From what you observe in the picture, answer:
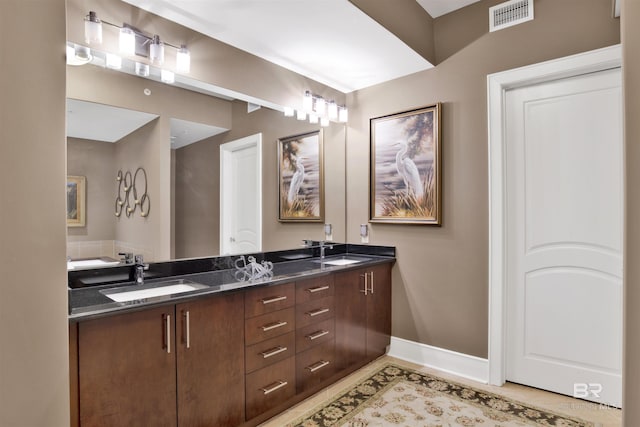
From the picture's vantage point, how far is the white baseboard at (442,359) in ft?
8.67

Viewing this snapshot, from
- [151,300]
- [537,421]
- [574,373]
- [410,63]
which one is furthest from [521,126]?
[151,300]

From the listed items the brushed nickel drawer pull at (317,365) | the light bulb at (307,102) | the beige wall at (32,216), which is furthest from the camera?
the light bulb at (307,102)

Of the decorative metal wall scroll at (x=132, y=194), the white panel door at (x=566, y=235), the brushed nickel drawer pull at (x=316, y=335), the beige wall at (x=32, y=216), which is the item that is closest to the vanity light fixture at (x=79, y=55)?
the decorative metal wall scroll at (x=132, y=194)

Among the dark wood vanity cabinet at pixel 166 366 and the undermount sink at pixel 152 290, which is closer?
the dark wood vanity cabinet at pixel 166 366

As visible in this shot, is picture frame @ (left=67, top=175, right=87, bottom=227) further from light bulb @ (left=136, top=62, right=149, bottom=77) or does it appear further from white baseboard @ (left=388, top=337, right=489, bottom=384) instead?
white baseboard @ (left=388, top=337, right=489, bottom=384)

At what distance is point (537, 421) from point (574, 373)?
506mm

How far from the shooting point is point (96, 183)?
188cm

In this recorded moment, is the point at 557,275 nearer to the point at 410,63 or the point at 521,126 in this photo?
the point at 521,126

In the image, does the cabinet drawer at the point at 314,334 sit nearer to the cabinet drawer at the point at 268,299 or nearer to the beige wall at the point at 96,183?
the cabinet drawer at the point at 268,299

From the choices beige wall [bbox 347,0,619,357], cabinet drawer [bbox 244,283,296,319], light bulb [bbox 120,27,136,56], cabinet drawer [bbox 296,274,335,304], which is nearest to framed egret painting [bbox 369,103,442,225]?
beige wall [bbox 347,0,619,357]

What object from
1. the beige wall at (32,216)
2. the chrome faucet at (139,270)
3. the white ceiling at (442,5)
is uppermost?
the white ceiling at (442,5)

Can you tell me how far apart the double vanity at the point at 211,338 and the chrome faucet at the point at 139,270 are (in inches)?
1.5

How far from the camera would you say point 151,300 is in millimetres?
1600

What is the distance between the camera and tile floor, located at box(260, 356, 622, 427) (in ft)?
6.99
